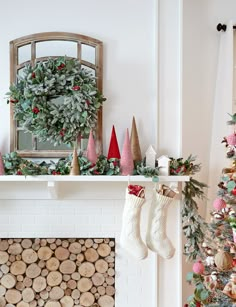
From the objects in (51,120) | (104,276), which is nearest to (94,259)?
(104,276)

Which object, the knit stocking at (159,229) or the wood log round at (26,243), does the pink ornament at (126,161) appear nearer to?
the knit stocking at (159,229)

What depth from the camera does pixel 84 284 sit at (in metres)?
2.53

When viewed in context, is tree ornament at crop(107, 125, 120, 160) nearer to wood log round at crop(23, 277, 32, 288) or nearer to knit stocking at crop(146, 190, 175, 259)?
knit stocking at crop(146, 190, 175, 259)

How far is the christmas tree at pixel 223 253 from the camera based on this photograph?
1932 mm

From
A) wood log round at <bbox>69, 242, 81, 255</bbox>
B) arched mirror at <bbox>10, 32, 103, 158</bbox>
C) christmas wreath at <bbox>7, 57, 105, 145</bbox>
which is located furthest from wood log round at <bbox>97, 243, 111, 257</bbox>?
christmas wreath at <bbox>7, 57, 105, 145</bbox>

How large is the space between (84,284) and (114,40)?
5.18 ft

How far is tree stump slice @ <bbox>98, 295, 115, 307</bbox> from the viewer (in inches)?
99.5

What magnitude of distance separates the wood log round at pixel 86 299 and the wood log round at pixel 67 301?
0.06 meters

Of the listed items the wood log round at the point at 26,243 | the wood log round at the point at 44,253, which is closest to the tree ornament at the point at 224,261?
the wood log round at the point at 44,253

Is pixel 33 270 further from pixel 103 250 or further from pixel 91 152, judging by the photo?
pixel 91 152

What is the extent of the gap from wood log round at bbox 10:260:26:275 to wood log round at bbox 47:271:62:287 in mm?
169

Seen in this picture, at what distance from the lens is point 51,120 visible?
2.43 metres

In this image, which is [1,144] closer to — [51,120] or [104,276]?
[51,120]

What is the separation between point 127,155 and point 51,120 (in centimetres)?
52
